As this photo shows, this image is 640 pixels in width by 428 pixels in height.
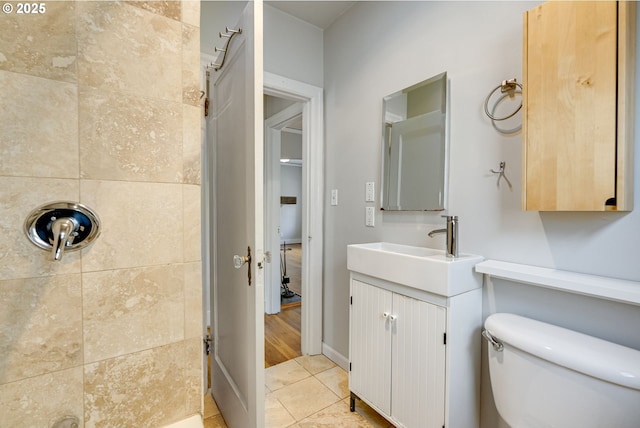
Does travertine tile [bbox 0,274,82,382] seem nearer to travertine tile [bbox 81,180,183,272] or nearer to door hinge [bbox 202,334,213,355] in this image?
travertine tile [bbox 81,180,183,272]

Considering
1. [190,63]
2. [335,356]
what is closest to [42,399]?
[190,63]

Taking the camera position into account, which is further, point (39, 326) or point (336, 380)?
point (336, 380)

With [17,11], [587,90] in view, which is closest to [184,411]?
[17,11]

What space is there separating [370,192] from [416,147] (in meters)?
0.42

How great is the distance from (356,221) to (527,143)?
1.11 meters

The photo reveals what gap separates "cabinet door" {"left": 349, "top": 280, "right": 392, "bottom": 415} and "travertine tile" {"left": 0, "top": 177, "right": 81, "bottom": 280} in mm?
1244

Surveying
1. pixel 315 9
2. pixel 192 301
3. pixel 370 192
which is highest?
pixel 315 9

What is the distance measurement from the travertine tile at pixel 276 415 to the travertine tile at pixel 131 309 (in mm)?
1046

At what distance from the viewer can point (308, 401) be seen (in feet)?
5.71

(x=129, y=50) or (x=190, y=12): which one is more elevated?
(x=190, y=12)

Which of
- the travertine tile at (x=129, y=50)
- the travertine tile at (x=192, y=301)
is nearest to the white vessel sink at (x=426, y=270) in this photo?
the travertine tile at (x=192, y=301)

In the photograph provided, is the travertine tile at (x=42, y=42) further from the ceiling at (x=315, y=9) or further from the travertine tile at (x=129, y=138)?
the ceiling at (x=315, y=9)

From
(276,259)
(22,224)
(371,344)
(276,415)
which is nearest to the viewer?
(22,224)

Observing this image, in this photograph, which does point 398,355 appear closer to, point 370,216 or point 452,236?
point 452,236
